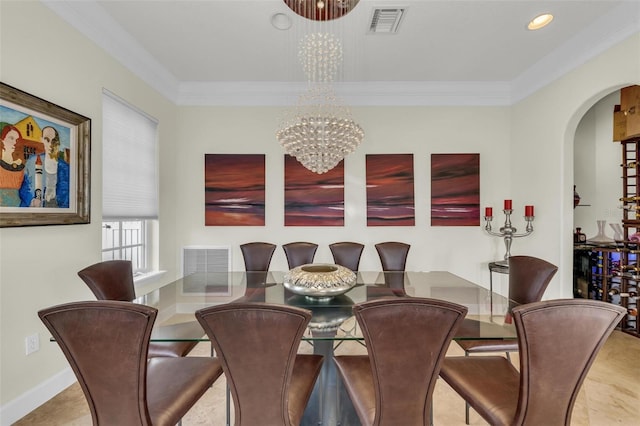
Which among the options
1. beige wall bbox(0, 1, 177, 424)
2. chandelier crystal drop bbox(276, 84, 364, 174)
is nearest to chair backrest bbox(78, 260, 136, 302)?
beige wall bbox(0, 1, 177, 424)

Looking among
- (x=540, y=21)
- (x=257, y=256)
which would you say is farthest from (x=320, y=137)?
(x=540, y=21)

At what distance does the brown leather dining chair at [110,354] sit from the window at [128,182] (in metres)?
1.82

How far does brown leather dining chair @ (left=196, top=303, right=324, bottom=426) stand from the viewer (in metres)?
1.01

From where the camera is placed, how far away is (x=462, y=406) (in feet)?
6.56

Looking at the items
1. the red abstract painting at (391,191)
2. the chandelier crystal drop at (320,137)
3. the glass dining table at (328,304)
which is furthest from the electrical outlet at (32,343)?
the red abstract painting at (391,191)

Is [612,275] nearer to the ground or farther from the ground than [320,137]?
nearer to the ground

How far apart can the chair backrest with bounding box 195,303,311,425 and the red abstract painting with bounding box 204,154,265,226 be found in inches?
106

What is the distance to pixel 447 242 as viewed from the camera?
3.72 m

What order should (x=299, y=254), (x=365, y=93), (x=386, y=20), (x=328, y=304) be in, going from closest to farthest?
(x=328, y=304) < (x=386, y=20) < (x=299, y=254) < (x=365, y=93)

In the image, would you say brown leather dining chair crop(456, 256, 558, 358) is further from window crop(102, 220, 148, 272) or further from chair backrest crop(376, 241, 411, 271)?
window crop(102, 220, 148, 272)

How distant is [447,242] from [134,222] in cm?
359

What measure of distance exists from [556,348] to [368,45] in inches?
106

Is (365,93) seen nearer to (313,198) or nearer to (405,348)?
(313,198)

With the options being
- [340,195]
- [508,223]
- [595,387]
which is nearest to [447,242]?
[508,223]
